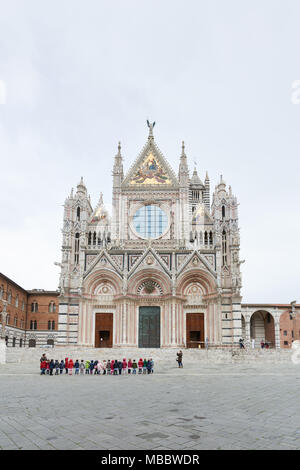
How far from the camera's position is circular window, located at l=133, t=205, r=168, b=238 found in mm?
40719

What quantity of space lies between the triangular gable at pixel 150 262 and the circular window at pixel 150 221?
306 centimetres

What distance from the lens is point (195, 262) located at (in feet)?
124

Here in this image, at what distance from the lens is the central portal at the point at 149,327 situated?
121 ft

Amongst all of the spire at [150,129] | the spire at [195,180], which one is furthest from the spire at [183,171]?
the spire at [195,180]

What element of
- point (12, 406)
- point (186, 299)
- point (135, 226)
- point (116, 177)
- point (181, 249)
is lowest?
point (12, 406)

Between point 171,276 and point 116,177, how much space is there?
1292cm

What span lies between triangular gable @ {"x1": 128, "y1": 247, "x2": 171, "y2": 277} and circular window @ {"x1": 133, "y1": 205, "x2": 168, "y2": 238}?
10.0ft

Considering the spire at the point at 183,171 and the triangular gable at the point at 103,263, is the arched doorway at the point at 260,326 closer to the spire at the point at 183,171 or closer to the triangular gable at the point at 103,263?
the spire at the point at 183,171

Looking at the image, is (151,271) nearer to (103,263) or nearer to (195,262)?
(195,262)

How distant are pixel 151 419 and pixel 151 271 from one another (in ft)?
97.9

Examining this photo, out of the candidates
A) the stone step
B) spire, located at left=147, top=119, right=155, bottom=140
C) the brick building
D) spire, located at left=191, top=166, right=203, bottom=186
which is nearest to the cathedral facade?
the stone step
